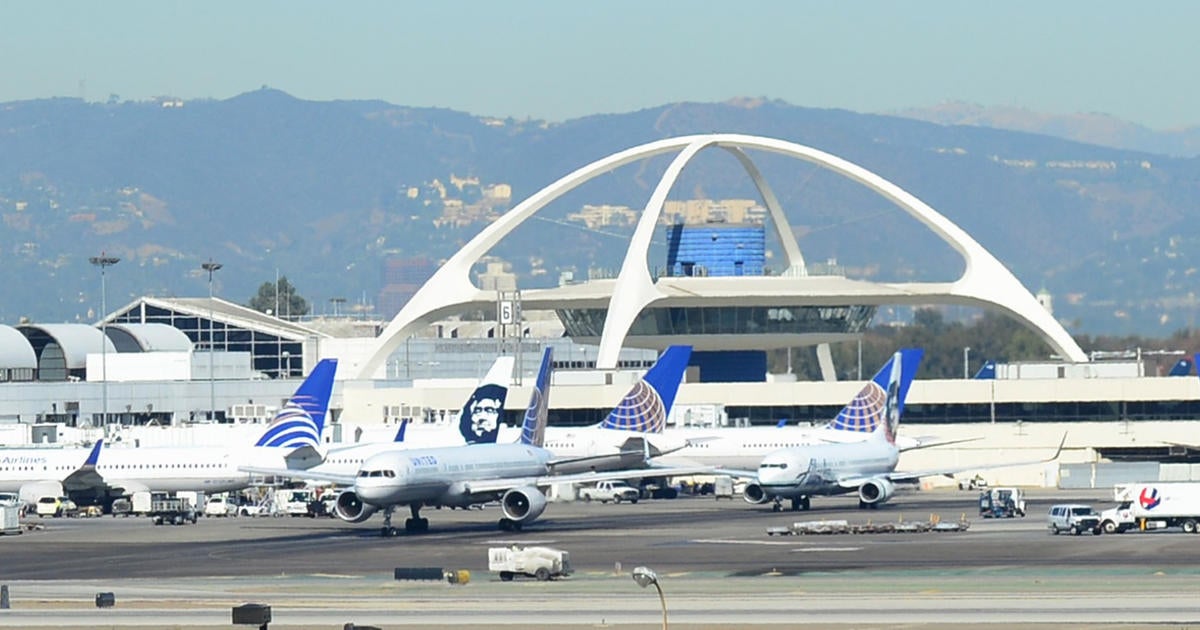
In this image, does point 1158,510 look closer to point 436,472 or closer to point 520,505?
point 520,505

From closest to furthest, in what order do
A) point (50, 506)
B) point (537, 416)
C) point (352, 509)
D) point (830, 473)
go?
point (352, 509), point (537, 416), point (830, 473), point (50, 506)

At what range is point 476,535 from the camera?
7544 centimetres

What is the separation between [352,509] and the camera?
253ft

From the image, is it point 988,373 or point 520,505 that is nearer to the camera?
point 520,505

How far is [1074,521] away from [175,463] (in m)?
42.1

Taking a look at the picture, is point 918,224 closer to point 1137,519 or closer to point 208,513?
point 208,513

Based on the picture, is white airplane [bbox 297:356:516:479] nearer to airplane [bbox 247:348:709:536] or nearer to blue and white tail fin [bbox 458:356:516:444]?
blue and white tail fin [bbox 458:356:516:444]

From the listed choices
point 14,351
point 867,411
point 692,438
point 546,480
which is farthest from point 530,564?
point 14,351

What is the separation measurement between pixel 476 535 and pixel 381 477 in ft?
13.1

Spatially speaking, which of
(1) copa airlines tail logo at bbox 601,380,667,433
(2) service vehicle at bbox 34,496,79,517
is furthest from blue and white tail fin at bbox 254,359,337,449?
(1) copa airlines tail logo at bbox 601,380,667,433

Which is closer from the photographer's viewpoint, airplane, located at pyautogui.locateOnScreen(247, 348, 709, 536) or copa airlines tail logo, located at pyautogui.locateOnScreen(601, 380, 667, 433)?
airplane, located at pyautogui.locateOnScreen(247, 348, 709, 536)

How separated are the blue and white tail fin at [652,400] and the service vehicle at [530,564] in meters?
44.8

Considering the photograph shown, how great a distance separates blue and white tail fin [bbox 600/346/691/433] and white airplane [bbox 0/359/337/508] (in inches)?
532

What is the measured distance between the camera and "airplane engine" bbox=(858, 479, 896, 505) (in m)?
91.7
